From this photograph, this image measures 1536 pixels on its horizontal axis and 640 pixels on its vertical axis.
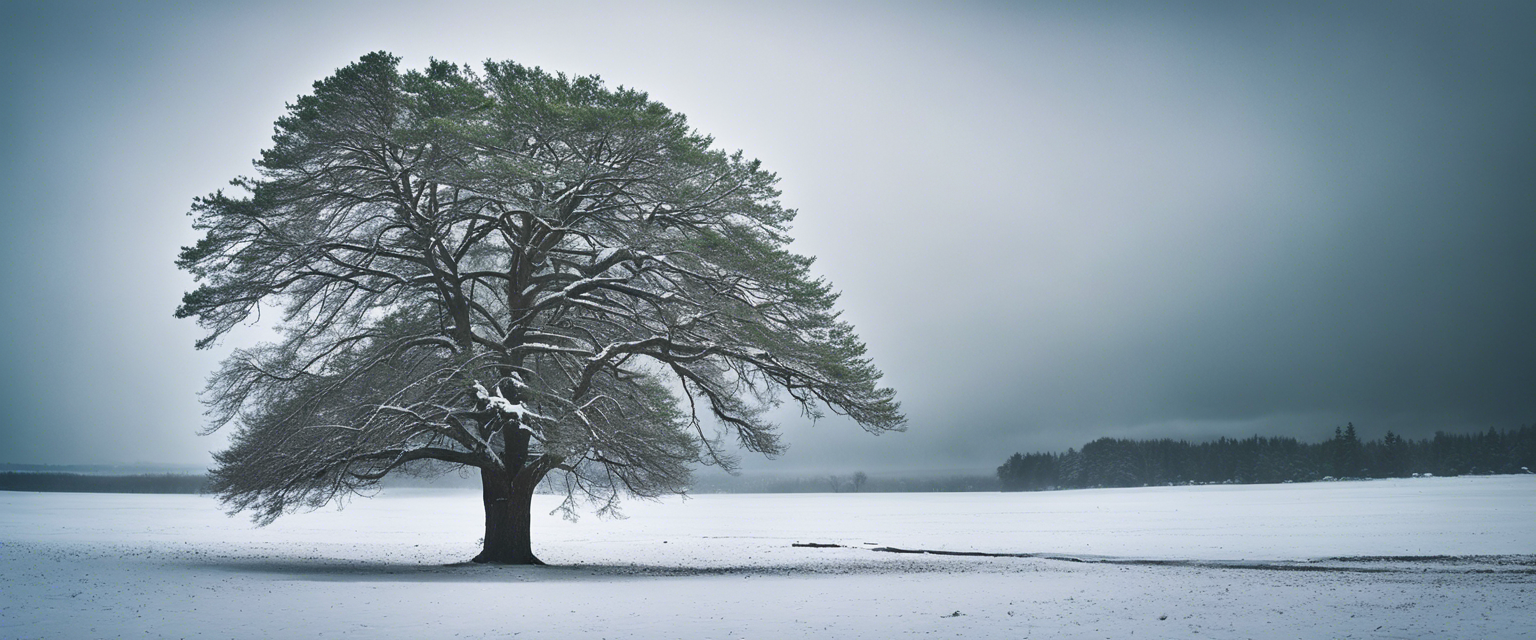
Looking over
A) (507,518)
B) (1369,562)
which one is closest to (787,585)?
(507,518)

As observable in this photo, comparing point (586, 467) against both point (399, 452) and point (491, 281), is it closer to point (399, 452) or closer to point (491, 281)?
point (399, 452)

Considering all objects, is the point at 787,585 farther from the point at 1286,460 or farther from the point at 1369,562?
the point at 1286,460

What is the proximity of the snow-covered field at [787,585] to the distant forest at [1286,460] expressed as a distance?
74.4m

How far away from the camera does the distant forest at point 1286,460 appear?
313 ft

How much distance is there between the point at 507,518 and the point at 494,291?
561 cm

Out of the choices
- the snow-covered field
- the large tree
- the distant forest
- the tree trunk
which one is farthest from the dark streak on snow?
the distant forest

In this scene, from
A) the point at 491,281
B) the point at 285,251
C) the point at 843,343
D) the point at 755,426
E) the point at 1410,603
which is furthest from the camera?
the point at 491,281

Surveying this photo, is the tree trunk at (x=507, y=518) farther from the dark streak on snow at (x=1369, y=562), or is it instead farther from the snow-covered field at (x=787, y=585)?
the dark streak on snow at (x=1369, y=562)

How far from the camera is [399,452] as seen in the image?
64.6ft

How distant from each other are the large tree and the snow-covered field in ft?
8.89

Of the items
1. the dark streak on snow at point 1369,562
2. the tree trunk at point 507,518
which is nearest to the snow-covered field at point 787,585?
the dark streak on snow at point 1369,562

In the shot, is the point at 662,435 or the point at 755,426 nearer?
the point at 662,435

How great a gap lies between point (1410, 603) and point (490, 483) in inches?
707

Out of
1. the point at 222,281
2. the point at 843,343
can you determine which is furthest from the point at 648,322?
→ the point at 222,281
